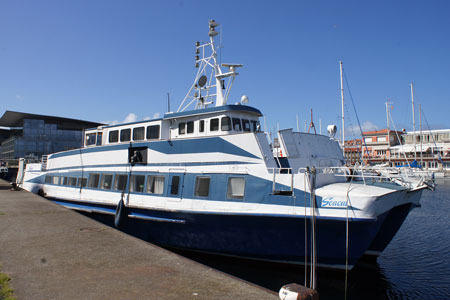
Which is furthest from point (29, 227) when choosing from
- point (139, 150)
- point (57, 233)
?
point (139, 150)

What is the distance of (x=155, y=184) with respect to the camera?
12305 millimetres

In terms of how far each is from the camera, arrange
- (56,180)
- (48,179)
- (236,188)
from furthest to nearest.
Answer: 1. (48,179)
2. (56,180)
3. (236,188)

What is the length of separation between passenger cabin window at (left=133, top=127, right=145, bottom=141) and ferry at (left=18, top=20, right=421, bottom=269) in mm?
59

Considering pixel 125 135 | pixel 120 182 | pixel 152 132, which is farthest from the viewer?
pixel 125 135

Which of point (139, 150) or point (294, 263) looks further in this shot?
point (139, 150)

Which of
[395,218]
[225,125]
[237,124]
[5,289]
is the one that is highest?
[237,124]

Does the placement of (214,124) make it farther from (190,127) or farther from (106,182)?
(106,182)

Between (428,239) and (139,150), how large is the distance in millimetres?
13707

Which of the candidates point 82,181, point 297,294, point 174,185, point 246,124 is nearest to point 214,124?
point 246,124

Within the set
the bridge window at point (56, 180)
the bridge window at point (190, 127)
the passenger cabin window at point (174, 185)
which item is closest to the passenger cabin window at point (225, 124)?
the bridge window at point (190, 127)

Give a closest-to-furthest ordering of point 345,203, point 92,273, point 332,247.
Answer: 1. point 92,273
2. point 345,203
3. point 332,247

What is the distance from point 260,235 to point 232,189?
5.29 feet

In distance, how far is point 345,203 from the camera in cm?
842

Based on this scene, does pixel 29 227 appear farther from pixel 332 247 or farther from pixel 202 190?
pixel 332 247
